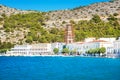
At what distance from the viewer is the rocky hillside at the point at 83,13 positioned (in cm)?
16038

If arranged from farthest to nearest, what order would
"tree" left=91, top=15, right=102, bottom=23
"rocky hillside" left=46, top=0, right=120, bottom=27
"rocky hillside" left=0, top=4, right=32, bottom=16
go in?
"rocky hillside" left=0, top=4, right=32, bottom=16, "rocky hillside" left=46, top=0, right=120, bottom=27, "tree" left=91, top=15, right=102, bottom=23

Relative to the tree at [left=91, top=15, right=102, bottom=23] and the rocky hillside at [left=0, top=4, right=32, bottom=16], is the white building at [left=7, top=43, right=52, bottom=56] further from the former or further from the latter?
the rocky hillside at [left=0, top=4, right=32, bottom=16]

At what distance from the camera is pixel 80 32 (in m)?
137

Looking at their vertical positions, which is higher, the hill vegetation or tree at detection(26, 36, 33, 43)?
the hill vegetation

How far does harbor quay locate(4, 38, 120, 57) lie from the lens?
116m

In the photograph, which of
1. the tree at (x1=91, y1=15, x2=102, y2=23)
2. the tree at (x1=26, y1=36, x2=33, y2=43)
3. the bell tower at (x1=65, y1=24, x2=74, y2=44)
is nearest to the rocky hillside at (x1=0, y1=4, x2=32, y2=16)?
the tree at (x1=91, y1=15, x2=102, y2=23)

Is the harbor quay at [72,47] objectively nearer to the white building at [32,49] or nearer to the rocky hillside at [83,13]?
the white building at [32,49]

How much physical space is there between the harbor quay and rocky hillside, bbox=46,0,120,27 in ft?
69.7

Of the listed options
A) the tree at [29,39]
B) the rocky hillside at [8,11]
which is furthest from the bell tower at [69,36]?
the rocky hillside at [8,11]

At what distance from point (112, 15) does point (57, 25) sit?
18.0 m

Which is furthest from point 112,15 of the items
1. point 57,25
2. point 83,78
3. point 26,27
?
Result: point 83,78

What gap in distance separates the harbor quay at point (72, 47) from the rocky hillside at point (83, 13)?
69.7 ft

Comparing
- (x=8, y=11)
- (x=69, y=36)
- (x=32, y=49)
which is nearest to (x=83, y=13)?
(x=8, y=11)

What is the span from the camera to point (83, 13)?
547 ft
